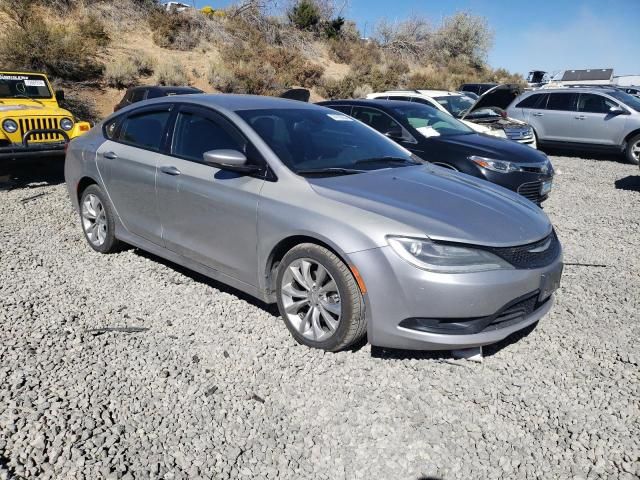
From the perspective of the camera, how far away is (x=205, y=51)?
27969 millimetres

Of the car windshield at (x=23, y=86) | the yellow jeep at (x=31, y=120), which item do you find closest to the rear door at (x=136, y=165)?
the yellow jeep at (x=31, y=120)

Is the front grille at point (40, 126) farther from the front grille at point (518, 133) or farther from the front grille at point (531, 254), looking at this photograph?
the front grille at point (518, 133)

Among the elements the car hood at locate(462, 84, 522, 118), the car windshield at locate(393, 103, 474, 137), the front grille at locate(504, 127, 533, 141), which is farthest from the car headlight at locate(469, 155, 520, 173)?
the car hood at locate(462, 84, 522, 118)

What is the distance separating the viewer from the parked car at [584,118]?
457 inches

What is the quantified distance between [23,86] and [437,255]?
8.71 m

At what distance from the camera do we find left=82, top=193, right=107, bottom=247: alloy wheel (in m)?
5.14

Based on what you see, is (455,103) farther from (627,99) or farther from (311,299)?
(311,299)

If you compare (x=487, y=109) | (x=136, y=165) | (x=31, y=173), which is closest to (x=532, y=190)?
(x=136, y=165)

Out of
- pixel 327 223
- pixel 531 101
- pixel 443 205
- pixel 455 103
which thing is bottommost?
pixel 327 223

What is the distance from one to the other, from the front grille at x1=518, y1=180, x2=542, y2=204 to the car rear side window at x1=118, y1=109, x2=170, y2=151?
4.43 meters

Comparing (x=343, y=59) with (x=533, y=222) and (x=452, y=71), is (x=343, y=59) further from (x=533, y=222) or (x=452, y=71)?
(x=533, y=222)

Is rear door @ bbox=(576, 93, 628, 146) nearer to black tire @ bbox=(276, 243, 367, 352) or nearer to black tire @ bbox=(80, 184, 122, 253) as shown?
black tire @ bbox=(276, 243, 367, 352)

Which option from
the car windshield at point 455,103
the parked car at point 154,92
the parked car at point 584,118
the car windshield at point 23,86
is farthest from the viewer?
the car windshield at point 455,103

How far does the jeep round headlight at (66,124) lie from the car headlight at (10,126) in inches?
28.3
